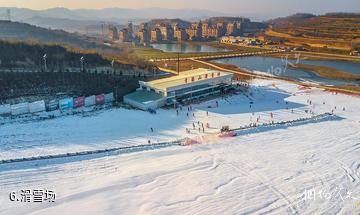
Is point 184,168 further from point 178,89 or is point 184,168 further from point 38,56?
point 38,56

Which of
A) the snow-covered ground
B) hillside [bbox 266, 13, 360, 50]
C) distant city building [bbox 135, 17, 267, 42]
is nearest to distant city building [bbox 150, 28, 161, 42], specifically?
distant city building [bbox 135, 17, 267, 42]

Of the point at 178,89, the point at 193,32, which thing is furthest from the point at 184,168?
the point at 193,32

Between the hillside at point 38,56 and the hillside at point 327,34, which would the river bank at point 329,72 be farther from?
the hillside at point 38,56

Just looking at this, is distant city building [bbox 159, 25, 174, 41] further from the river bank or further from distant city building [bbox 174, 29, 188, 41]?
the river bank

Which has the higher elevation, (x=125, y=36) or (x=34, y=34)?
(x=34, y=34)

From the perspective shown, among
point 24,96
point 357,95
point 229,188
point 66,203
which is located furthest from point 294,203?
point 357,95
